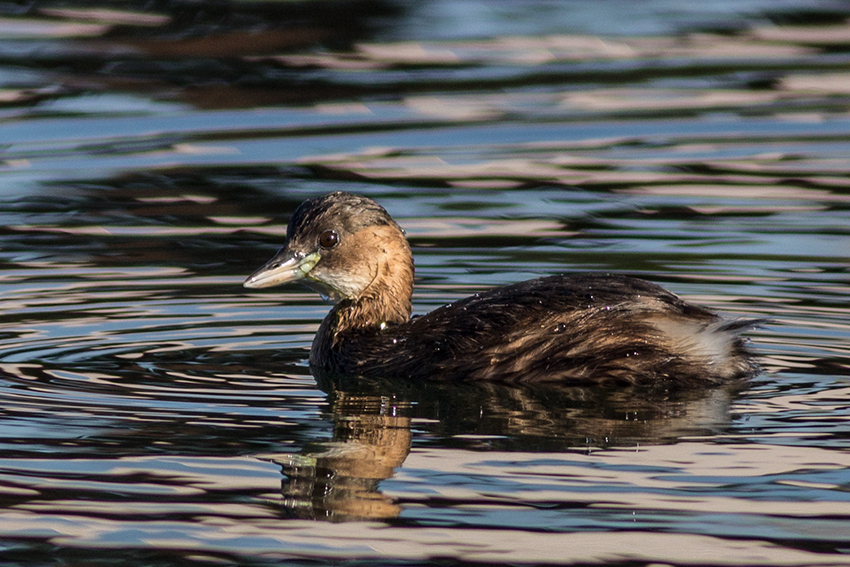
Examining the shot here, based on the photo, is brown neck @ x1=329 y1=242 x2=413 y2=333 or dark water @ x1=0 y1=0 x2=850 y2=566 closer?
dark water @ x1=0 y1=0 x2=850 y2=566

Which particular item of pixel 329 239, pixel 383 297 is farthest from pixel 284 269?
pixel 383 297

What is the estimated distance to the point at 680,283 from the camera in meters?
9.85

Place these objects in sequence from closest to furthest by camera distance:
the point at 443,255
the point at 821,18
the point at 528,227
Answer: the point at 443,255 → the point at 528,227 → the point at 821,18

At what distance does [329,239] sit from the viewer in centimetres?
840

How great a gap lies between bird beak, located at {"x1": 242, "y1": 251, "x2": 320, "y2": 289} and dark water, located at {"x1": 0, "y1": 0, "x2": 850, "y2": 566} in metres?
0.38

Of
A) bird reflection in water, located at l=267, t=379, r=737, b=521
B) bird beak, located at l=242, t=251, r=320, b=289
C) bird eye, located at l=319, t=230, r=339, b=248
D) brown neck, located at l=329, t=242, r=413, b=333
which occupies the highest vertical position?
bird eye, located at l=319, t=230, r=339, b=248

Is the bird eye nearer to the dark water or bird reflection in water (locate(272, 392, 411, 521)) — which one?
the dark water

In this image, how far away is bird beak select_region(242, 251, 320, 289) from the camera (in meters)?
8.29

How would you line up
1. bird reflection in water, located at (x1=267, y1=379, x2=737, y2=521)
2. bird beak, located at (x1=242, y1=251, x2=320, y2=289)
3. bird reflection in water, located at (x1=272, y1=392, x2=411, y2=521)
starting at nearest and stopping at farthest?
bird reflection in water, located at (x1=272, y1=392, x2=411, y2=521) < bird reflection in water, located at (x1=267, y1=379, x2=737, y2=521) < bird beak, located at (x1=242, y1=251, x2=320, y2=289)

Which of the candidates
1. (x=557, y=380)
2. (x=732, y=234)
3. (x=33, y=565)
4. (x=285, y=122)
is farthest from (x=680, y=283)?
(x=285, y=122)

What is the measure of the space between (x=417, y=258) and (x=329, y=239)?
7.59 ft

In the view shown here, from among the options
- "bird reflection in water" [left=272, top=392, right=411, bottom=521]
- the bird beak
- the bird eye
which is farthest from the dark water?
the bird eye

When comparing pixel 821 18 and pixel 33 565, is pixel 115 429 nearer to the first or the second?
pixel 33 565

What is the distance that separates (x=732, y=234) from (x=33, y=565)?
22.4 feet
